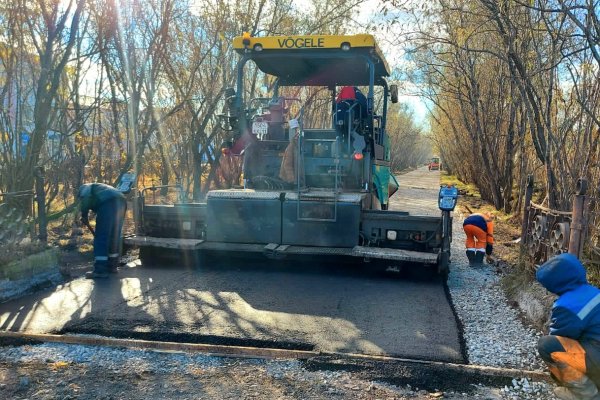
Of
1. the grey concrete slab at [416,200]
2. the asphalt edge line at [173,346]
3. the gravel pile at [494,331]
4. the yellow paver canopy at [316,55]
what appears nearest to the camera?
the gravel pile at [494,331]

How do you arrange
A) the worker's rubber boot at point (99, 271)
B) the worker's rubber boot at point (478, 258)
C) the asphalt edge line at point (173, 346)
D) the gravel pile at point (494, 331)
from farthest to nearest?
1. the worker's rubber boot at point (478, 258)
2. the worker's rubber boot at point (99, 271)
3. the asphalt edge line at point (173, 346)
4. the gravel pile at point (494, 331)

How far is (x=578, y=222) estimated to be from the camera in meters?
4.96

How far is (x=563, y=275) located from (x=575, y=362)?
56 centimetres

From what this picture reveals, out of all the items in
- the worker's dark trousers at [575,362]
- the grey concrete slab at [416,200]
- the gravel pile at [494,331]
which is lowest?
the grey concrete slab at [416,200]

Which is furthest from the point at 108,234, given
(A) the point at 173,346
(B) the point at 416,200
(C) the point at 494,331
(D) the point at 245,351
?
(B) the point at 416,200

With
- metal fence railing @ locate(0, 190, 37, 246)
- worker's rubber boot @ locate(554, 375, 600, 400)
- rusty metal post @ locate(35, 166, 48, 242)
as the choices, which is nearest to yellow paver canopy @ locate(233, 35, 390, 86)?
rusty metal post @ locate(35, 166, 48, 242)

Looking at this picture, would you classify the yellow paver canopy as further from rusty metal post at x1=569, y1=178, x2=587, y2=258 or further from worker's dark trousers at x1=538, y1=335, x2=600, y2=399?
worker's dark trousers at x1=538, y1=335, x2=600, y2=399

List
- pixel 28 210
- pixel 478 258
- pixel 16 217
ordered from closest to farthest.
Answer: pixel 16 217, pixel 478 258, pixel 28 210

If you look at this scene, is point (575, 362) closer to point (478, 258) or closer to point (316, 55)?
point (478, 258)

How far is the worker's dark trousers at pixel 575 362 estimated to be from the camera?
3.39m

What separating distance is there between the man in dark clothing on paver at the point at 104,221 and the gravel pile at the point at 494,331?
175 inches

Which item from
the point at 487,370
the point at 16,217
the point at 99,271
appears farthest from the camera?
the point at 16,217

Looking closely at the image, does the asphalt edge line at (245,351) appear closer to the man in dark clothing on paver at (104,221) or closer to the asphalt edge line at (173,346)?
the asphalt edge line at (173,346)

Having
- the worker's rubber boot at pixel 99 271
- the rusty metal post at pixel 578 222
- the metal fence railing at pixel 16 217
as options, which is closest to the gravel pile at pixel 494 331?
the rusty metal post at pixel 578 222
